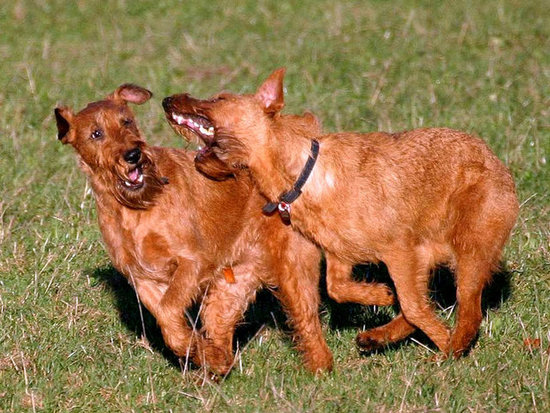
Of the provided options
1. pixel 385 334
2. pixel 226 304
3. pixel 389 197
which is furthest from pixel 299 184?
pixel 226 304

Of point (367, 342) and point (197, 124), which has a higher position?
point (197, 124)

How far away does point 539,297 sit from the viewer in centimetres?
816

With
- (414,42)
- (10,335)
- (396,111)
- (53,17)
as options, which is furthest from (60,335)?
(53,17)

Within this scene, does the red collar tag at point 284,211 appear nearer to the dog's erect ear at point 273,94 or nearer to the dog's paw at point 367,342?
the dog's erect ear at point 273,94

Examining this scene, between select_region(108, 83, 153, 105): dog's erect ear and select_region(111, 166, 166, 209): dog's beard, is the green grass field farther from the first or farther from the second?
select_region(108, 83, 153, 105): dog's erect ear

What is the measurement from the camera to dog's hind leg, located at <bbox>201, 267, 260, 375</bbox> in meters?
8.23

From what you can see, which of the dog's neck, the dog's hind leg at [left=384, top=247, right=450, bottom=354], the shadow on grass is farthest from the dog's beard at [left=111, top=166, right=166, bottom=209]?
the dog's hind leg at [left=384, top=247, right=450, bottom=354]

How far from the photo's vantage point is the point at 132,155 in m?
7.24

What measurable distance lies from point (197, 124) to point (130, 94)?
105 centimetres

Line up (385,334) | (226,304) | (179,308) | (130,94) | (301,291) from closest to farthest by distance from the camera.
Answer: (179,308) < (385,334) < (301,291) < (130,94) < (226,304)

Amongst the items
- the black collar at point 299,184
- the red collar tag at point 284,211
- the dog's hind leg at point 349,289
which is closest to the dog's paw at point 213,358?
the dog's hind leg at point 349,289

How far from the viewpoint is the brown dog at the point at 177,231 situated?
733cm

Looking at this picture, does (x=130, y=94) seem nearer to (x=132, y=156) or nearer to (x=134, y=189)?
(x=132, y=156)

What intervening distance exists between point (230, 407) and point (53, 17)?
10942mm
